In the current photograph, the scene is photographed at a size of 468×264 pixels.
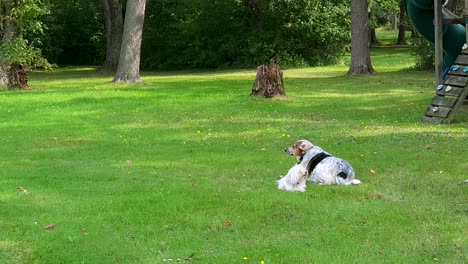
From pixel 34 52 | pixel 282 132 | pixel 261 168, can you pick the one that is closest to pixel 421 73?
pixel 34 52

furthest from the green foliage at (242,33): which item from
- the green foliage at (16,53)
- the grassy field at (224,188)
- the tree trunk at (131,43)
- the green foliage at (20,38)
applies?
the grassy field at (224,188)

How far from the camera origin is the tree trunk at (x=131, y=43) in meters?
27.8

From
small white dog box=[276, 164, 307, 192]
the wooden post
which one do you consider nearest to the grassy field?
small white dog box=[276, 164, 307, 192]

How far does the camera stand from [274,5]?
40.4 meters

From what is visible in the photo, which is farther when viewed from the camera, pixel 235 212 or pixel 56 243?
pixel 235 212

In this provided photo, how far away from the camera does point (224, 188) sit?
30.8 feet

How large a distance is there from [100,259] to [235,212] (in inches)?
77.5

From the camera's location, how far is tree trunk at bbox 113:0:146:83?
91.4ft

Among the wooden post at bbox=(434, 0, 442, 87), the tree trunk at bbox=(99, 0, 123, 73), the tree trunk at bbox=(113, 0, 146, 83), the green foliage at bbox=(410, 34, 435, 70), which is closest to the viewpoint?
the wooden post at bbox=(434, 0, 442, 87)

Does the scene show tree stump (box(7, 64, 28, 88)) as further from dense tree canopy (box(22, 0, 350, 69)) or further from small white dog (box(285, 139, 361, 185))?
small white dog (box(285, 139, 361, 185))

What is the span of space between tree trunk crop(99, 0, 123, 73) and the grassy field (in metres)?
21.9

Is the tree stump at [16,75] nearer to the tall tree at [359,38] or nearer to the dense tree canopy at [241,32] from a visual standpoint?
the dense tree canopy at [241,32]

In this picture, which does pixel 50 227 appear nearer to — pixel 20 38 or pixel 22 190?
pixel 22 190

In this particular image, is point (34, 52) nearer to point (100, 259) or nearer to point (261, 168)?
point (261, 168)
